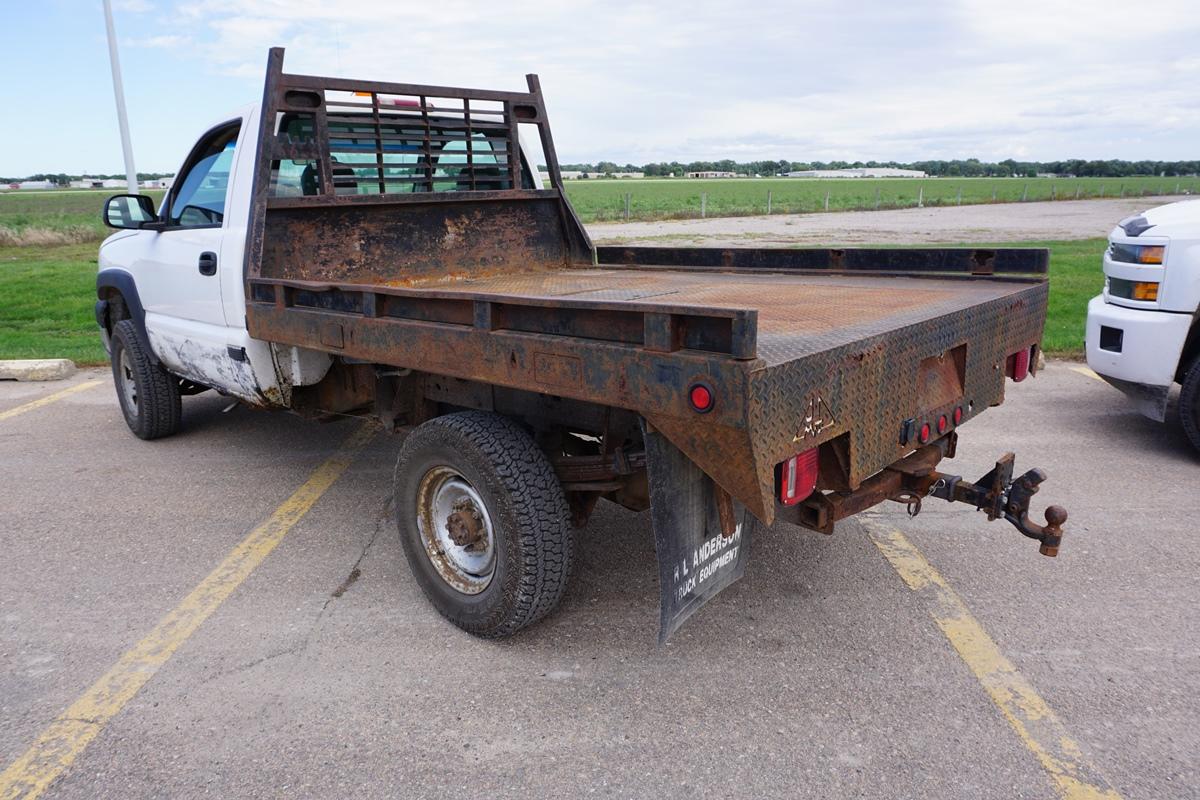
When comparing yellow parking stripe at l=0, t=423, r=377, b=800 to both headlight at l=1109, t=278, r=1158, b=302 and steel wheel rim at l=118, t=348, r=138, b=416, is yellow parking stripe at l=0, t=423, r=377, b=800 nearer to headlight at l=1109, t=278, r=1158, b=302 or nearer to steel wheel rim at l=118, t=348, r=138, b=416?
steel wheel rim at l=118, t=348, r=138, b=416

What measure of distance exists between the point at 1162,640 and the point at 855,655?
1.18 metres

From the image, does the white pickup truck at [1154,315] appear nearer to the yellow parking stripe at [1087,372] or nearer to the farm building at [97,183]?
the yellow parking stripe at [1087,372]

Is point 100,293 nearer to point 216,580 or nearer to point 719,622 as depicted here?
point 216,580

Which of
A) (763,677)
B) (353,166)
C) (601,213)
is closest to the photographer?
(763,677)

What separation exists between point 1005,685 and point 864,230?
2734 cm

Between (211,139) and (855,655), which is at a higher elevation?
(211,139)

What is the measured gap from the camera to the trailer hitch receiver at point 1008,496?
10.7 feet

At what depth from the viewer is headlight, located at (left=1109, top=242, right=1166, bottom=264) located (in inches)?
203

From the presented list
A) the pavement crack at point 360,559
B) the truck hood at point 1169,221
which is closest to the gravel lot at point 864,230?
the truck hood at point 1169,221

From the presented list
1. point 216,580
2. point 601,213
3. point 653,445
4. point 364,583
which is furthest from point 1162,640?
point 601,213

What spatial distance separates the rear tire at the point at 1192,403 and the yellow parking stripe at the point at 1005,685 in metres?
2.26

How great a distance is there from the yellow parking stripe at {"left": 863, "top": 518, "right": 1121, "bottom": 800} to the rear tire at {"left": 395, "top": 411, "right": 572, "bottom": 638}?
1.54 metres

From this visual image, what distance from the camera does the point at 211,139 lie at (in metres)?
5.12

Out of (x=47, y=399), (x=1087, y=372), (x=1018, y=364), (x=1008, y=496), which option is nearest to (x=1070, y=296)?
(x=1087, y=372)
